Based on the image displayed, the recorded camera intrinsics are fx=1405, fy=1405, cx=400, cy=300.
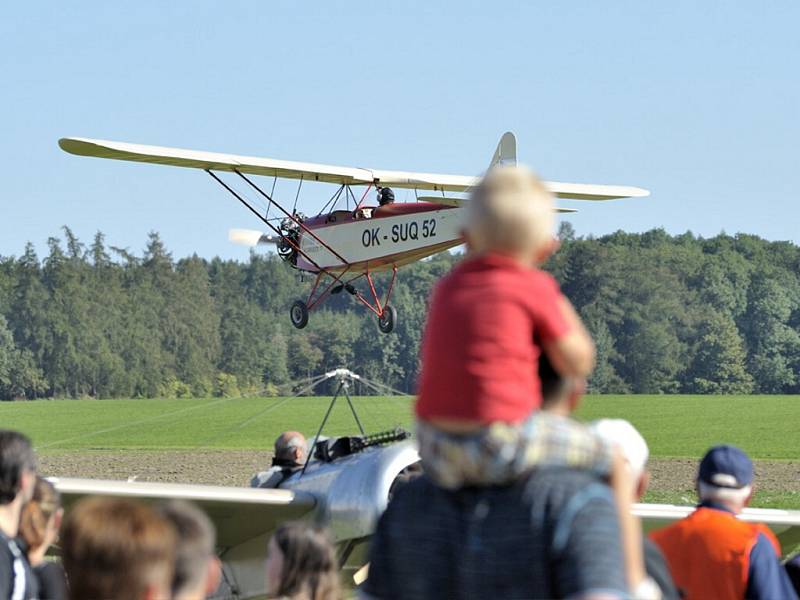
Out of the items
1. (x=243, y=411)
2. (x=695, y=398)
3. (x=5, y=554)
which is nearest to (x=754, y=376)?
(x=695, y=398)

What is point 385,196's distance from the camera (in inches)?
1233

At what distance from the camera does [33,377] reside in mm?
91812

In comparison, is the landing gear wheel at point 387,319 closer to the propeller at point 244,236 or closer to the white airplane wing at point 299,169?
the white airplane wing at point 299,169

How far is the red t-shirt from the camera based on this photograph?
282cm

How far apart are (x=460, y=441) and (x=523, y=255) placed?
0.41 meters

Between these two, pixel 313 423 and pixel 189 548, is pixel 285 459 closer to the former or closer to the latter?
pixel 189 548

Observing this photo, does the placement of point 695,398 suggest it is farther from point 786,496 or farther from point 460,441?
point 460,441

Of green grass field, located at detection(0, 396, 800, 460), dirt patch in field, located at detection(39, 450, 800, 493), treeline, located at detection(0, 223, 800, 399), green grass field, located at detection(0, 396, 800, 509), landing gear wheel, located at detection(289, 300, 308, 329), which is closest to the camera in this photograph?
dirt patch in field, located at detection(39, 450, 800, 493)

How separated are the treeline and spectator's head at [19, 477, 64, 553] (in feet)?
241

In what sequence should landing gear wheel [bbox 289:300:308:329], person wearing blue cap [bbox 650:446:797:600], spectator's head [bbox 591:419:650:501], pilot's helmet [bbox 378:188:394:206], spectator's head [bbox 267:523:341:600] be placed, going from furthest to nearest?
pilot's helmet [bbox 378:188:394:206] < landing gear wheel [bbox 289:300:308:329] < person wearing blue cap [bbox 650:446:797:600] < spectator's head [bbox 267:523:341:600] < spectator's head [bbox 591:419:650:501]

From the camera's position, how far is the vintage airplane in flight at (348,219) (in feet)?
93.1

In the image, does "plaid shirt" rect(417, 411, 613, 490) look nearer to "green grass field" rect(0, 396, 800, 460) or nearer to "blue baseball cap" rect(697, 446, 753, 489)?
"blue baseball cap" rect(697, 446, 753, 489)

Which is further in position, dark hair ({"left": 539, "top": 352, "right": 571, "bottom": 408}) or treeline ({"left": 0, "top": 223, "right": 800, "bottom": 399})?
treeline ({"left": 0, "top": 223, "right": 800, "bottom": 399})

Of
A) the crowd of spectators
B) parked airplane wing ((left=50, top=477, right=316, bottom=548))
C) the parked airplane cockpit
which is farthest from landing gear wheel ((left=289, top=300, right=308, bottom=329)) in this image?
the crowd of spectators
